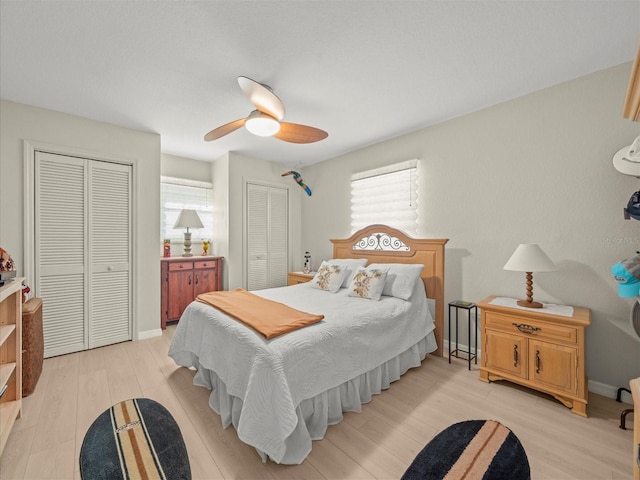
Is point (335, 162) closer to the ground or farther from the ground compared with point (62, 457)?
farther from the ground

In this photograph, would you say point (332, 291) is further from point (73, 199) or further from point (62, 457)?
point (73, 199)

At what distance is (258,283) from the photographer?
4793 millimetres

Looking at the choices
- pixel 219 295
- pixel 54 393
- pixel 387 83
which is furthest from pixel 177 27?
pixel 54 393

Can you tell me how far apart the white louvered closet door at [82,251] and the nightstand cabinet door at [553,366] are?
4266 millimetres

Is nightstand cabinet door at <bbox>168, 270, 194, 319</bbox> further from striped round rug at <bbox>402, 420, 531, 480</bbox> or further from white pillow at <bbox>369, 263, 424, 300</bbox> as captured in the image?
striped round rug at <bbox>402, 420, 531, 480</bbox>

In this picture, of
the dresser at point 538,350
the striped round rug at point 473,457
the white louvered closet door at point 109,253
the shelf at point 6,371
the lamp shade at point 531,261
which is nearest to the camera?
the striped round rug at point 473,457

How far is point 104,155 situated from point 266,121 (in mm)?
2292

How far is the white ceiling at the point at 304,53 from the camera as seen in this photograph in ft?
5.70

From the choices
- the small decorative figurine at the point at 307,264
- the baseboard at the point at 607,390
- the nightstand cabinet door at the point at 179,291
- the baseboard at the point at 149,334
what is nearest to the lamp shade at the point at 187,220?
the nightstand cabinet door at the point at 179,291

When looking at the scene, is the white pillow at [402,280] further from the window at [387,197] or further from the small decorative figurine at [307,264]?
the small decorative figurine at [307,264]

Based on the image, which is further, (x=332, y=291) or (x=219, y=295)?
(x=332, y=291)

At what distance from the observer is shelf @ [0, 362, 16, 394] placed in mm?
1727

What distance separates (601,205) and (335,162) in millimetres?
3216

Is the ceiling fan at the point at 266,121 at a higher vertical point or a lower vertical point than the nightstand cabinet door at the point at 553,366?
higher
